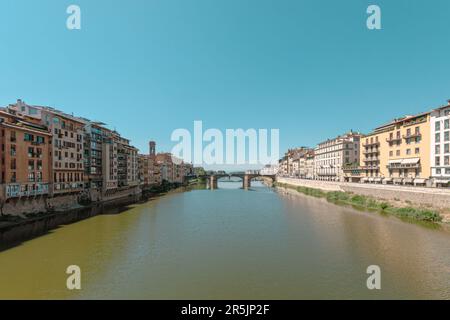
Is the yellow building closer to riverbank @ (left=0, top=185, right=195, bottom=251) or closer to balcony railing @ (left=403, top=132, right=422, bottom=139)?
balcony railing @ (left=403, top=132, right=422, bottom=139)

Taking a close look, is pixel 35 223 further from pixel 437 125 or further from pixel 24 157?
pixel 437 125

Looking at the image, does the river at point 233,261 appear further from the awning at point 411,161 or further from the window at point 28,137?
the awning at point 411,161

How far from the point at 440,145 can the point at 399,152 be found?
10357 mm

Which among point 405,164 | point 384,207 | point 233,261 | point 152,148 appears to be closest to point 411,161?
point 405,164

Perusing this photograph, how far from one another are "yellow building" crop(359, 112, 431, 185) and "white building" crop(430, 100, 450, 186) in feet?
3.85

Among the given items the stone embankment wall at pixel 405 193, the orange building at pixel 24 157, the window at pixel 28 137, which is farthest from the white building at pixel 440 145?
the window at pixel 28 137

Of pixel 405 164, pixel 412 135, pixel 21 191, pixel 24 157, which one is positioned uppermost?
pixel 412 135

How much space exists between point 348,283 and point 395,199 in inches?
1399

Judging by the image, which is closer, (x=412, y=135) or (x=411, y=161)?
(x=411, y=161)

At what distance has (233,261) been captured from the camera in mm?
20203

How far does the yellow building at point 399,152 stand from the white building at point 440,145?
1173 millimetres

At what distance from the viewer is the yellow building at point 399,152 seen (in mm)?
46812

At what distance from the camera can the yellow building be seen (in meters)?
46.8
